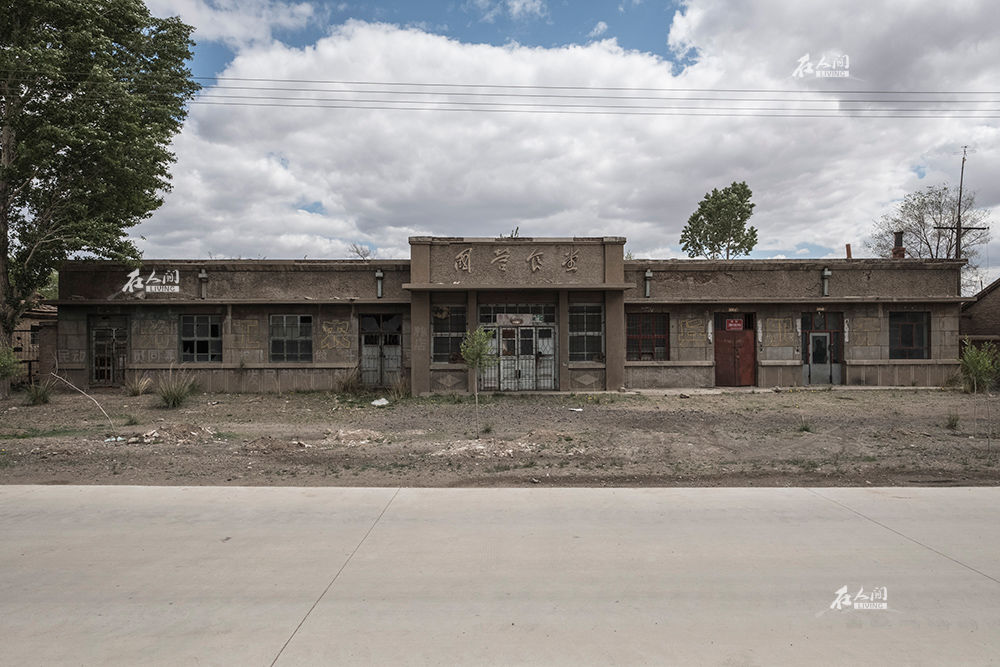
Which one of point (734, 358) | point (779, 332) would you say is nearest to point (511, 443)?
point (734, 358)

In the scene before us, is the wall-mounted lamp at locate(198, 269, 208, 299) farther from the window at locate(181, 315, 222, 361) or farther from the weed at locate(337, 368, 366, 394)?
the weed at locate(337, 368, 366, 394)

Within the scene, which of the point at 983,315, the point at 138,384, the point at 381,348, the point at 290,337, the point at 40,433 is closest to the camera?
the point at 40,433

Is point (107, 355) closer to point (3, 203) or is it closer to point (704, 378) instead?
point (3, 203)

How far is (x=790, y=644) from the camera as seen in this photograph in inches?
130

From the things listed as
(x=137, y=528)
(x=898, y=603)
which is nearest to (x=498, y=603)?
(x=898, y=603)

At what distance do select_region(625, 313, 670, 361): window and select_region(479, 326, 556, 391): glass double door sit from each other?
2769mm

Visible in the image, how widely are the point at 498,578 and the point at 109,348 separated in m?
18.5

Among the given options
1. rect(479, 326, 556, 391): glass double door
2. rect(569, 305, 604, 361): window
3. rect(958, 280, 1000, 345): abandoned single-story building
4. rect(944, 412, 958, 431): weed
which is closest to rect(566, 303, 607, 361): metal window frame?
rect(569, 305, 604, 361): window

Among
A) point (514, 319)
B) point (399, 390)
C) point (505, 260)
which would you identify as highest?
point (505, 260)

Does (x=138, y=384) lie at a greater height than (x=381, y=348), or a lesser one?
lesser

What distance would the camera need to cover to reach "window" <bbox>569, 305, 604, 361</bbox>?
17.6m

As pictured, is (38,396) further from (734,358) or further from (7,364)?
(734,358)

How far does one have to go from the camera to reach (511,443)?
9484 millimetres

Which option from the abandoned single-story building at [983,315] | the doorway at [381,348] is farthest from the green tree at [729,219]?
the doorway at [381,348]
